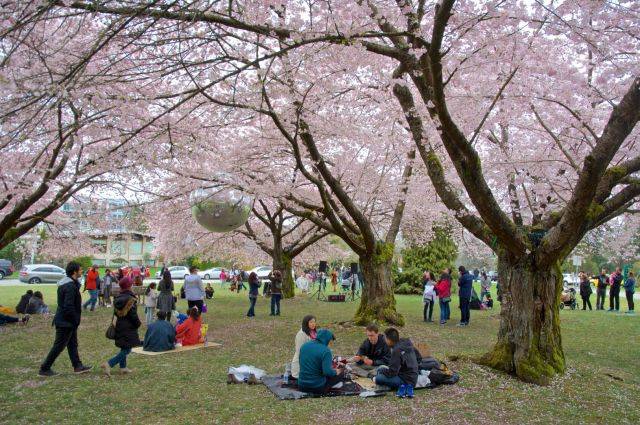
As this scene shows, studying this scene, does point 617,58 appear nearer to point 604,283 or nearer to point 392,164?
point 392,164

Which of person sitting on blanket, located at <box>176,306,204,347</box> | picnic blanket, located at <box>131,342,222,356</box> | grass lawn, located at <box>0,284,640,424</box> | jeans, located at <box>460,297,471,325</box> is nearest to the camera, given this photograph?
grass lawn, located at <box>0,284,640,424</box>

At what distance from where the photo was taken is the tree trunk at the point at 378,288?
494 inches

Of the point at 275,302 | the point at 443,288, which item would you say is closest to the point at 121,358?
the point at 275,302

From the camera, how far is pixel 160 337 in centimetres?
910

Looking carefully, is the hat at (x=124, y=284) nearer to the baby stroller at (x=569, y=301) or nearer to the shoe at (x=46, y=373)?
the shoe at (x=46, y=373)

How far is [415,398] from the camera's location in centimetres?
598

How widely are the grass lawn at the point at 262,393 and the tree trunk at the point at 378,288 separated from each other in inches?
84.7

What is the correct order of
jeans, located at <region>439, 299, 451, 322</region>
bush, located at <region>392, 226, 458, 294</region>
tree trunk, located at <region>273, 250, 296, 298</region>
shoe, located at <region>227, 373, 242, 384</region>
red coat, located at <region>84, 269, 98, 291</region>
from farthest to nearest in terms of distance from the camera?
bush, located at <region>392, 226, 458, 294</region>, tree trunk, located at <region>273, 250, 296, 298</region>, red coat, located at <region>84, 269, 98, 291</region>, jeans, located at <region>439, 299, 451, 322</region>, shoe, located at <region>227, 373, 242, 384</region>

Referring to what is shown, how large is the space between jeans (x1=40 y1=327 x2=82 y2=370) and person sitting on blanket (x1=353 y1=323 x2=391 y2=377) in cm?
428

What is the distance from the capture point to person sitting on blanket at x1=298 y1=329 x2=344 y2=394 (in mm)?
6098

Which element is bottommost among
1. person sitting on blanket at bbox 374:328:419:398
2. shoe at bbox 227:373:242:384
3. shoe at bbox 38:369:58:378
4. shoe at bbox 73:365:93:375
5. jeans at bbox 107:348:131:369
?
shoe at bbox 38:369:58:378

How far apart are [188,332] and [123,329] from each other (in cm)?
282

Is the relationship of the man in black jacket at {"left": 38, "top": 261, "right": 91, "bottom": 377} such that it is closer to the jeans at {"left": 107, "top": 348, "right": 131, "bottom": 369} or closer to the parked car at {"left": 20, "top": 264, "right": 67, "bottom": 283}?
the jeans at {"left": 107, "top": 348, "right": 131, "bottom": 369}

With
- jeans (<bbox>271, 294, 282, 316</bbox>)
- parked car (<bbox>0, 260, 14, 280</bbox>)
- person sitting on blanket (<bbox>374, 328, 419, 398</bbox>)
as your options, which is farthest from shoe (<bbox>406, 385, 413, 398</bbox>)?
parked car (<bbox>0, 260, 14, 280</bbox>)
